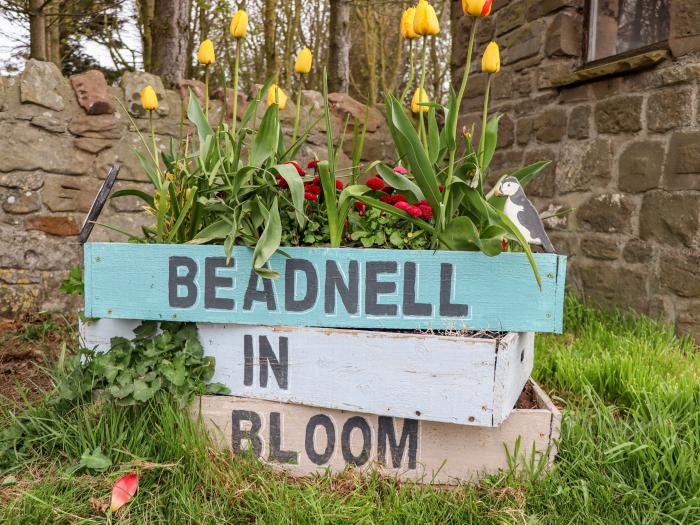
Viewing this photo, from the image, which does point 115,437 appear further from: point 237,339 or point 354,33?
point 354,33

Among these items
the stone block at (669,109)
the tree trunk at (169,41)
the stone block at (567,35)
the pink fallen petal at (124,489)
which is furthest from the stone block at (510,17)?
the pink fallen petal at (124,489)

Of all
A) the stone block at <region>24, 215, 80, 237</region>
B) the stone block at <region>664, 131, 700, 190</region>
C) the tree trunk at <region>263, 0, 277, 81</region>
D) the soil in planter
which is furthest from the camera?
the tree trunk at <region>263, 0, 277, 81</region>

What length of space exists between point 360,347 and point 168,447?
541 mm

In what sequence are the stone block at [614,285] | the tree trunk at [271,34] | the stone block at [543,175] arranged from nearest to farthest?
the stone block at [614,285]
the stone block at [543,175]
the tree trunk at [271,34]

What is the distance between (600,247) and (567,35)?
1273 mm

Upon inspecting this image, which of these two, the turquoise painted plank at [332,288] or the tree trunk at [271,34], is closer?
the turquoise painted plank at [332,288]

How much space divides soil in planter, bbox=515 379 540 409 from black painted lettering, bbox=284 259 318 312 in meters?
0.68

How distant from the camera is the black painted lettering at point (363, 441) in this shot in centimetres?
152

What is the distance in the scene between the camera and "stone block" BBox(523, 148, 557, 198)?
346 centimetres

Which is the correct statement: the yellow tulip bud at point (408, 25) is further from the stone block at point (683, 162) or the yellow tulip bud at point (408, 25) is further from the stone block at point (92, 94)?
the stone block at point (92, 94)

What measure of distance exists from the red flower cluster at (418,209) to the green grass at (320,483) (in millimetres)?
688

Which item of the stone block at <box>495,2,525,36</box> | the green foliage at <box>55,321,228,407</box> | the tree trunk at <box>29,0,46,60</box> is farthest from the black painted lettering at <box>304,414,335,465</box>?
the tree trunk at <box>29,0,46,60</box>

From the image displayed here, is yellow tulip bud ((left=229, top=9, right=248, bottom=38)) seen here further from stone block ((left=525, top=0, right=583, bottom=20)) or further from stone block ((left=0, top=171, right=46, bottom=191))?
stone block ((left=525, top=0, right=583, bottom=20))

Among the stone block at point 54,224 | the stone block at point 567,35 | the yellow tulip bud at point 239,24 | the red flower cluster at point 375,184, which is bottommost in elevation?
the stone block at point 54,224
